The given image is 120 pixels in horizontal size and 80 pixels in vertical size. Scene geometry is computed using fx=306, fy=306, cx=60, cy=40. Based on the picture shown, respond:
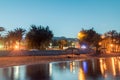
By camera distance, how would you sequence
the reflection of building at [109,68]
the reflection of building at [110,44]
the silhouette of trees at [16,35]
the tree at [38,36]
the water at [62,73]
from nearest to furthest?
the water at [62,73]
the reflection of building at [109,68]
the tree at [38,36]
the silhouette of trees at [16,35]
the reflection of building at [110,44]

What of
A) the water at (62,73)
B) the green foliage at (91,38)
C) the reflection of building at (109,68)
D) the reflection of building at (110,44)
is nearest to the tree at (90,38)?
the green foliage at (91,38)

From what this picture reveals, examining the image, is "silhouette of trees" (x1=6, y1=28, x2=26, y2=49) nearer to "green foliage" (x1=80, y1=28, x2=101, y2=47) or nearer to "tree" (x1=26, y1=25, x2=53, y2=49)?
"tree" (x1=26, y1=25, x2=53, y2=49)

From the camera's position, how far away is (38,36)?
3329 inches

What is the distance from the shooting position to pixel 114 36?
13150cm

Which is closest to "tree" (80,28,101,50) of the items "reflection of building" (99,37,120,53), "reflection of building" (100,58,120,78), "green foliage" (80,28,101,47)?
"green foliage" (80,28,101,47)

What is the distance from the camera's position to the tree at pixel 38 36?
84938 mm

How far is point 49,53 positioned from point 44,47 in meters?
15.5

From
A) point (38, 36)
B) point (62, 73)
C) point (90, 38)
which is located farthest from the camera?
point (90, 38)

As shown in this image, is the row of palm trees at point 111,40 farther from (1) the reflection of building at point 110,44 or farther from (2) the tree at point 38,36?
(2) the tree at point 38,36

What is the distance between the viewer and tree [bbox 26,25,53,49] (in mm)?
84938

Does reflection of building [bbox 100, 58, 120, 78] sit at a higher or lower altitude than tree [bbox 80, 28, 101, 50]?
lower

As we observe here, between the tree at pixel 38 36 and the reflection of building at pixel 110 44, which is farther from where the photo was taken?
the reflection of building at pixel 110 44

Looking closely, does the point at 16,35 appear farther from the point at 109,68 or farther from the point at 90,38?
the point at 109,68

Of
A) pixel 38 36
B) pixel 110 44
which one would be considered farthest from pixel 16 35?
pixel 110 44
